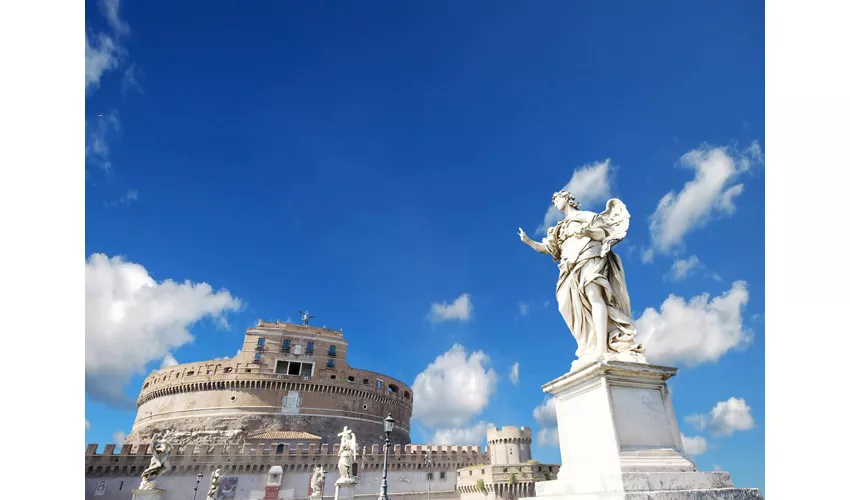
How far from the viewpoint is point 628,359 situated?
4.07m

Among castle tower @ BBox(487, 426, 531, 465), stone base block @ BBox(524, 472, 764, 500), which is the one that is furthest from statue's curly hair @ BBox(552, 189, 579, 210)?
castle tower @ BBox(487, 426, 531, 465)

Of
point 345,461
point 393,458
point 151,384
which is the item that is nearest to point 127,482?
point 151,384

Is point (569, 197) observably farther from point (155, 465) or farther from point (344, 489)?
point (344, 489)

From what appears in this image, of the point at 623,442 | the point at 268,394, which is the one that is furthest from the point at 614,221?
the point at 268,394

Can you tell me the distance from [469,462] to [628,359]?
5555 centimetres

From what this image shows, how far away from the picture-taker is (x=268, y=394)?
2076 inches

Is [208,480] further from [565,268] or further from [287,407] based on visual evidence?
[565,268]

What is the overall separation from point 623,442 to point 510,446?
179 ft

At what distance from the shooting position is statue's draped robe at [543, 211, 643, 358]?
4.41 m

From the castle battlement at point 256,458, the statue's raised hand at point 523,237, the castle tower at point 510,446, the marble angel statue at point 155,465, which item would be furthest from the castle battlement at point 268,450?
the statue's raised hand at point 523,237

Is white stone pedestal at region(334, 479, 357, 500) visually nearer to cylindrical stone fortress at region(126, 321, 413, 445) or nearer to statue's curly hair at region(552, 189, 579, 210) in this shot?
statue's curly hair at region(552, 189, 579, 210)

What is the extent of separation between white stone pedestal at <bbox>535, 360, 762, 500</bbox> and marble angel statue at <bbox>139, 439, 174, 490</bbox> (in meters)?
17.0

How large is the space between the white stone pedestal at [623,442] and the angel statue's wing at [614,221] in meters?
1.22
